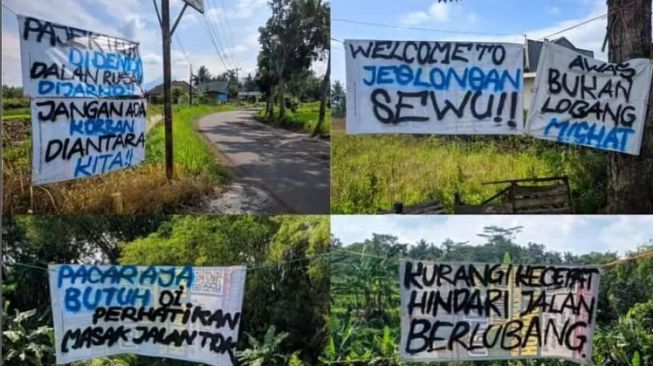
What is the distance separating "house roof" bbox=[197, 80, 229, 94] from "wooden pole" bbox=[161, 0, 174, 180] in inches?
8.1

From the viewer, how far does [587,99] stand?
4484 millimetres

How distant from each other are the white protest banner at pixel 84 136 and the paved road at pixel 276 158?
440 mm

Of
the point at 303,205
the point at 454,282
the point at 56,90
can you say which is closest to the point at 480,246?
the point at 454,282

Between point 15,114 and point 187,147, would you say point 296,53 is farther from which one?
point 15,114

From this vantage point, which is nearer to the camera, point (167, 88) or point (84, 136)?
point (84, 136)

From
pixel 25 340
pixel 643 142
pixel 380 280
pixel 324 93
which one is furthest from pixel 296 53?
pixel 25 340

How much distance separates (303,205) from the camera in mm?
4551

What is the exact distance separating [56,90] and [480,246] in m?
2.83

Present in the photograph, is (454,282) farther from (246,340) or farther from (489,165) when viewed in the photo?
(246,340)

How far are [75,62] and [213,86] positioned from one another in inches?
33.5

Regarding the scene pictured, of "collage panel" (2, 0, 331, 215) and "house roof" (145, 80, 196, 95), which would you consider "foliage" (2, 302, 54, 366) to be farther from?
"house roof" (145, 80, 196, 95)

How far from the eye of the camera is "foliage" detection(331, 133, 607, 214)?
14.8 feet

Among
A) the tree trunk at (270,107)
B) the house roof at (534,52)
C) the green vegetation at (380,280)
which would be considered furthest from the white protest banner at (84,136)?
the house roof at (534,52)

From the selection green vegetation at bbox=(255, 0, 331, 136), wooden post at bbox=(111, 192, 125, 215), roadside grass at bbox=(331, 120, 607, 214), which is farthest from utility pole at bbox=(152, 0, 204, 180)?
roadside grass at bbox=(331, 120, 607, 214)
